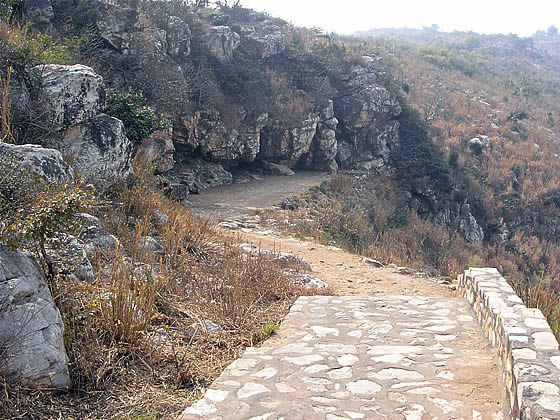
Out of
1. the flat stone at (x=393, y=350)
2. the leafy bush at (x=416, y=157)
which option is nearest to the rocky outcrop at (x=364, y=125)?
the leafy bush at (x=416, y=157)

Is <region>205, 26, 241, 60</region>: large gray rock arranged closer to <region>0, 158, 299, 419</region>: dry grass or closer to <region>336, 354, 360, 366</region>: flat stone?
<region>0, 158, 299, 419</region>: dry grass

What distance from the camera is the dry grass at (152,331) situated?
2.79 m

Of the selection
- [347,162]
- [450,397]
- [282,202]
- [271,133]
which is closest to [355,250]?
[282,202]

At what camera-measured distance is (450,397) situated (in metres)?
2.84

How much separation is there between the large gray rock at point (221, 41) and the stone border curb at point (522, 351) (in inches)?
639

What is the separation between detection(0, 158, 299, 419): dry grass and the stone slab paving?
27cm

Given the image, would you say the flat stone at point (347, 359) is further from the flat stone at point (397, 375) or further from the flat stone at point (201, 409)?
the flat stone at point (201, 409)

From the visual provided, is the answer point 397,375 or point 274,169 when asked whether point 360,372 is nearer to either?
point 397,375

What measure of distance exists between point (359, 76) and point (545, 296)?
63.8 ft

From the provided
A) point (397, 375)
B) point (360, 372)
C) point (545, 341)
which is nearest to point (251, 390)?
point (360, 372)

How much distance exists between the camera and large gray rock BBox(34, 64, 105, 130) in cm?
707

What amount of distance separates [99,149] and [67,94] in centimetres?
94

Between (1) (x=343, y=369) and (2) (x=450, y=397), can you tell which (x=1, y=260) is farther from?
(2) (x=450, y=397)

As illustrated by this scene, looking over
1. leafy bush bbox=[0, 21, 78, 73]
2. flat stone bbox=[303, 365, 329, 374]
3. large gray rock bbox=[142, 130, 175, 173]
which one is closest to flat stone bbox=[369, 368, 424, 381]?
flat stone bbox=[303, 365, 329, 374]
